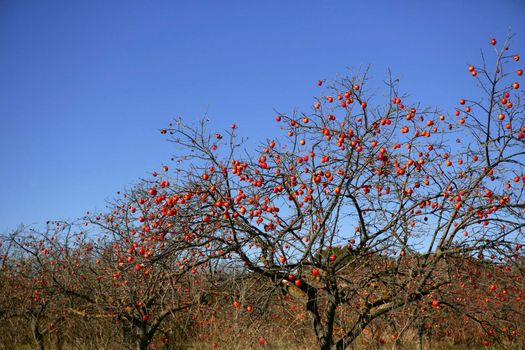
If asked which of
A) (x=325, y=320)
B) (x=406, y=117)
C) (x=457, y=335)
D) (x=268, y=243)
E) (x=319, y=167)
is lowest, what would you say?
(x=457, y=335)

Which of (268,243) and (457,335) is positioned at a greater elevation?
(268,243)

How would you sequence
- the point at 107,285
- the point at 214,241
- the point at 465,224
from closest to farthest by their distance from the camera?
the point at 214,241 < the point at 465,224 < the point at 107,285

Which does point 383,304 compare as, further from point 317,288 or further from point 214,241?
point 214,241

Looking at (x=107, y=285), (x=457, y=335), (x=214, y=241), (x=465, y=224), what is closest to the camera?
(x=214, y=241)

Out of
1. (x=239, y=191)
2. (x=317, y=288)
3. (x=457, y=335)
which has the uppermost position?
(x=239, y=191)

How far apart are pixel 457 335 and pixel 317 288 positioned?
10749 millimetres

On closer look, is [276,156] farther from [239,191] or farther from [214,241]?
[214,241]

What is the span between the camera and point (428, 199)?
570 cm

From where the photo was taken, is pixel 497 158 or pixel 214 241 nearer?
pixel 214 241

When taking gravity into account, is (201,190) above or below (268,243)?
above

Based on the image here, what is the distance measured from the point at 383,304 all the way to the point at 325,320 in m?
0.85

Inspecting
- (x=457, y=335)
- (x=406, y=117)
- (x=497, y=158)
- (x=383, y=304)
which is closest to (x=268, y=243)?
(x=383, y=304)

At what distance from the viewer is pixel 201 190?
5.43 meters

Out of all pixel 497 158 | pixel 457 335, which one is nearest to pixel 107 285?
pixel 497 158
